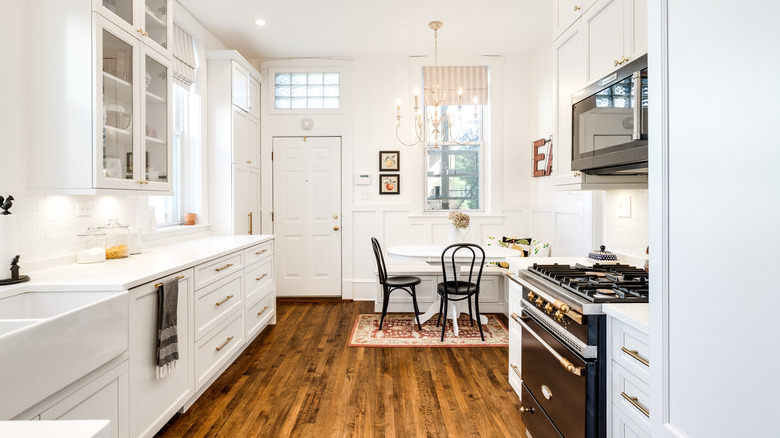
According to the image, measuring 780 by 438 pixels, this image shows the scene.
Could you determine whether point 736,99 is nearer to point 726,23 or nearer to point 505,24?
point 726,23

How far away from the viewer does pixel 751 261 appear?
2.36 ft

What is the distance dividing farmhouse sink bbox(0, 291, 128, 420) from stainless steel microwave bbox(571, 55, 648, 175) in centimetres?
215

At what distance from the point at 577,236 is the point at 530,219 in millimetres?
1302

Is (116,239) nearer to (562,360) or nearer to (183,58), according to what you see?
(183,58)

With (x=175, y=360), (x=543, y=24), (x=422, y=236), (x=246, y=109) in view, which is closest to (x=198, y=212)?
(x=246, y=109)

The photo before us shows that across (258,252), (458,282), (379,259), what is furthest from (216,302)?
(458,282)

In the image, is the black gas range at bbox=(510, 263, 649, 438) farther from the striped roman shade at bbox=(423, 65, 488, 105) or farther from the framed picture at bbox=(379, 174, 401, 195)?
the striped roman shade at bbox=(423, 65, 488, 105)

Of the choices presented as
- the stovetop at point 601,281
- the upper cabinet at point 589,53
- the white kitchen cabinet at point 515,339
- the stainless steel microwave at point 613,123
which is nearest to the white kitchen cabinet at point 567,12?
the upper cabinet at point 589,53

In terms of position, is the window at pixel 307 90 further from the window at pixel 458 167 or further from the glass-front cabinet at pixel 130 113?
the glass-front cabinet at pixel 130 113

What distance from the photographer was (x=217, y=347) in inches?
108

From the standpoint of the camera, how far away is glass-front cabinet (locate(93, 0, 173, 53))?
2199 mm

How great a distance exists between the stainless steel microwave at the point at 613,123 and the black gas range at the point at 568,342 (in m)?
0.51

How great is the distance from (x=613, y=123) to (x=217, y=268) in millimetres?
2482

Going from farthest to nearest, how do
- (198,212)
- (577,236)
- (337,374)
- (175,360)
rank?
(198,212) → (577,236) → (337,374) → (175,360)
